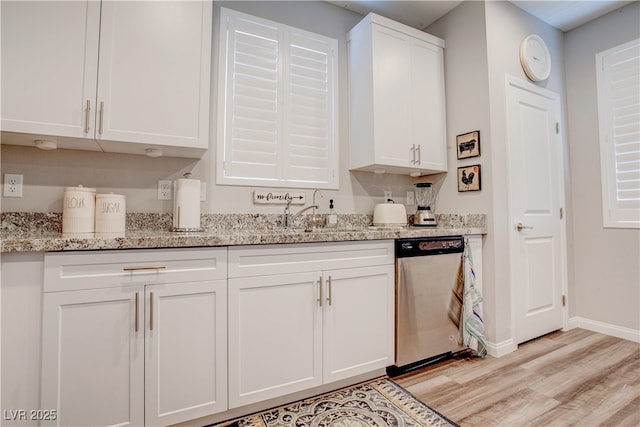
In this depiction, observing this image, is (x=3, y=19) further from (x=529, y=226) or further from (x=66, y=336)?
(x=529, y=226)

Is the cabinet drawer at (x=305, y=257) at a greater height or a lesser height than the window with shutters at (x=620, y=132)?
lesser

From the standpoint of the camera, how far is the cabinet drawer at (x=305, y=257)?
4.88 feet

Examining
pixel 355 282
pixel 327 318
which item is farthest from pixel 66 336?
pixel 355 282

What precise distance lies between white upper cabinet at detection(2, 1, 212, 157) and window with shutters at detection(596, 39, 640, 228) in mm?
3251

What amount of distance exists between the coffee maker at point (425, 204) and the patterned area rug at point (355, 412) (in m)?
1.34

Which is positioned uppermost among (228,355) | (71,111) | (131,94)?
(131,94)

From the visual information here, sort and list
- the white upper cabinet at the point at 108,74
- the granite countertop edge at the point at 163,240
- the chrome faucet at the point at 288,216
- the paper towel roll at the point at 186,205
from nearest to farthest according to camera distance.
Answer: the granite countertop edge at the point at 163,240 → the white upper cabinet at the point at 108,74 → the paper towel roll at the point at 186,205 → the chrome faucet at the point at 288,216

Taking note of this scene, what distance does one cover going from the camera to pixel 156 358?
1.32 meters

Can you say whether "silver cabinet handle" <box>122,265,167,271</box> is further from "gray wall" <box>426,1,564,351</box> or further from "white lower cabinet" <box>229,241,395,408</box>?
"gray wall" <box>426,1,564,351</box>

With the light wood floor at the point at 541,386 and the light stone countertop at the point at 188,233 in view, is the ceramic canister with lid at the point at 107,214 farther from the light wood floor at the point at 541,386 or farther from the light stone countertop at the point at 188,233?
the light wood floor at the point at 541,386

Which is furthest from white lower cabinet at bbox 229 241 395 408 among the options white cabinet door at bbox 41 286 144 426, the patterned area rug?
white cabinet door at bbox 41 286 144 426

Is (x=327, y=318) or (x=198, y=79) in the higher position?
(x=198, y=79)

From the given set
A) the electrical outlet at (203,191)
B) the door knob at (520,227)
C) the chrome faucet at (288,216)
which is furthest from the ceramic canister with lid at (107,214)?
the door knob at (520,227)

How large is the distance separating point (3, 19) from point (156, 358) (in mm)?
1649
